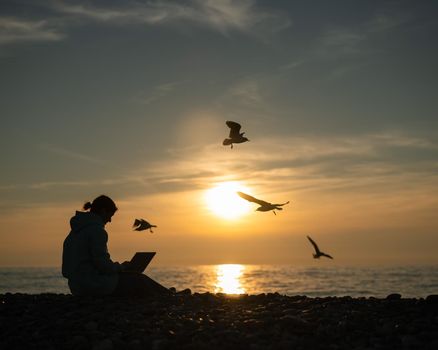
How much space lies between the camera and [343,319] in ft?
31.2

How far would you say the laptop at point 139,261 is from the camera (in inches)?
481

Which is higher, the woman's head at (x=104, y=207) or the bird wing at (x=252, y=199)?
the bird wing at (x=252, y=199)

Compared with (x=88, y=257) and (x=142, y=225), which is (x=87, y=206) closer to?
(x=88, y=257)

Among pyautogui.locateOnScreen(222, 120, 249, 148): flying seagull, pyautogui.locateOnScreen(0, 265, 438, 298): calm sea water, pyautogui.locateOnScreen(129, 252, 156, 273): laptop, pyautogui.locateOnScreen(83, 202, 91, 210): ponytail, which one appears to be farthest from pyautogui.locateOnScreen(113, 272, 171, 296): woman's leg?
pyautogui.locateOnScreen(0, 265, 438, 298): calm sea water

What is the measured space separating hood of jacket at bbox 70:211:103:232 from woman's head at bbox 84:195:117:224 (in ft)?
0.29

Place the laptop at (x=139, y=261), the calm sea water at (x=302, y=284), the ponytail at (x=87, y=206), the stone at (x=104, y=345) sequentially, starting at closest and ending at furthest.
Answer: the stone at (x=104, y=345) < the ponytail at (x=87, y=206) < the laptop at (x=139, y=261) < the calm sea water at (x=302, y=284)

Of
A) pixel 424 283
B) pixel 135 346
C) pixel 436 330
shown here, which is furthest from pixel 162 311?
pixel 424 283

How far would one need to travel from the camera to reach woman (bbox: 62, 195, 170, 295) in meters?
11.0

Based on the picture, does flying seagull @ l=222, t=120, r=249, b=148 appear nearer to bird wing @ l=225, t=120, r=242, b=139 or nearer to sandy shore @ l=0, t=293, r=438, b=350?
bird wing @ l=225, t=120, r=242, b=139

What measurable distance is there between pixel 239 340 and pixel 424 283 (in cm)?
5933

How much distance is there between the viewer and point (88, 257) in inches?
438

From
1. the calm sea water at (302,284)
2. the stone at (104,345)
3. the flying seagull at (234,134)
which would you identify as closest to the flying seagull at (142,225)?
the flying seagull at (234,134)

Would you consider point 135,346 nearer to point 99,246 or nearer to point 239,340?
point 239,340

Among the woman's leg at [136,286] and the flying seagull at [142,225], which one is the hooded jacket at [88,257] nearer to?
the woman's leg at [136,286]
